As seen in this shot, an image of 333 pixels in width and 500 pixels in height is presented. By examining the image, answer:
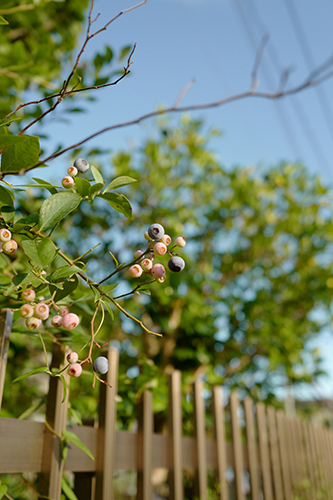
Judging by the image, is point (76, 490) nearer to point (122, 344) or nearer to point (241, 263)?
point (122, 344)

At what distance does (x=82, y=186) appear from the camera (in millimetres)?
549

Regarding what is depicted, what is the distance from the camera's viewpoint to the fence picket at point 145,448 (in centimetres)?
113

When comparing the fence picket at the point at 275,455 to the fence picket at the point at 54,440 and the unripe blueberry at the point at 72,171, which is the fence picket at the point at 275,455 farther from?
the unripe blueberry at the point at 72,171

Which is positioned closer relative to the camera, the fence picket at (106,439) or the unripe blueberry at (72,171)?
the unripe blueberry at (72,171)

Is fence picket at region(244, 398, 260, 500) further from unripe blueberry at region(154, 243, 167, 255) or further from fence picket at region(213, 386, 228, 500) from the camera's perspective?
unripe blueberry at region(154, 243, 167, 255)

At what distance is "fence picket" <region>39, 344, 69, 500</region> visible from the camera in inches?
31.4

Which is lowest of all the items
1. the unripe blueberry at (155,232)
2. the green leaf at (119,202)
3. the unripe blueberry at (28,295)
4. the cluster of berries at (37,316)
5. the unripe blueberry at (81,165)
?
the cluster of berries at (37,316)

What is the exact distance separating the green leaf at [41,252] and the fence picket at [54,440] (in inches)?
15.5

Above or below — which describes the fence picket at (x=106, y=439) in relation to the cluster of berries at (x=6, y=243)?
below

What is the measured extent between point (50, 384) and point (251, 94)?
73 cm

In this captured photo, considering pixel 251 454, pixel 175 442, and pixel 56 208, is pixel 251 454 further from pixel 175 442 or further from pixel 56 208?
pixel 56 208

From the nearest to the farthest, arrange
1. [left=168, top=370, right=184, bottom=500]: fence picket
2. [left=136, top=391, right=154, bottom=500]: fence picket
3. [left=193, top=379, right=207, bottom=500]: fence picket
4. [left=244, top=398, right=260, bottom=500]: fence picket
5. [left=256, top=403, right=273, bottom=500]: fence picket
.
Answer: [left=136, top=391, right=154, bottom=500]: fence picket < [left=168, top=370, right=184, bottom=500]: fence picket < [left=193, top=379, right=207, bottom=500]: fence picket < [left=244, top=398, right=260, bottom=500]: fence picket < [left=256, top=403, right=273, bottom=500]: fence picket

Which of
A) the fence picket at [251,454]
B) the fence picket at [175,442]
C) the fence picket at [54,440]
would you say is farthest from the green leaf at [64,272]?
the fence picket at [251,454]

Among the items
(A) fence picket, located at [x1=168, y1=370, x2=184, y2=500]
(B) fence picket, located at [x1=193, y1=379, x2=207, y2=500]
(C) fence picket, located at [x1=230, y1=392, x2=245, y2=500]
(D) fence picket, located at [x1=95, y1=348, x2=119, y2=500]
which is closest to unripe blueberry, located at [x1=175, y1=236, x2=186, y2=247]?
(D) fence picket, located at [x1=95, y1=348, x2=119, y2=500]
